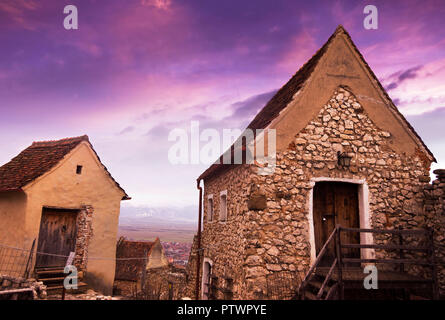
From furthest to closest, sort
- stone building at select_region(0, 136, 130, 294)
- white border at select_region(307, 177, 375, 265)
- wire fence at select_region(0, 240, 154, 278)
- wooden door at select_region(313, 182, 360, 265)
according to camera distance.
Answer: stone building at select_region(0, 136, 130, 294), wire fence at select_region(0, 240, 154, 278), wooden door at select_region(313, 182, 360, 265), white border at select_region(307, 177, 375, 265)

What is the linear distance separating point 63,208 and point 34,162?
283cm

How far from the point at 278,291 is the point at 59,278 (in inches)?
355

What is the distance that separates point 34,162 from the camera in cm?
1423

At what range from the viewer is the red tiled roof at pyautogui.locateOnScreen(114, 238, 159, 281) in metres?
23.4


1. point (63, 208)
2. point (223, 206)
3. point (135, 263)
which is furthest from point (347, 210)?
point (135, 263)

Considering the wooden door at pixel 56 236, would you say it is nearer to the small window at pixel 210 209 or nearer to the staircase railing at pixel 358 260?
the small window at pixel 210 209

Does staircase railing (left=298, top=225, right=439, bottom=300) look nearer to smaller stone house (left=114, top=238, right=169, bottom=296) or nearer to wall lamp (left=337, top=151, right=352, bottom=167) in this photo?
wall lamp (left=337, top=151, right=352, bottom=167)

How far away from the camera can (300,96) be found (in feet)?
30.0

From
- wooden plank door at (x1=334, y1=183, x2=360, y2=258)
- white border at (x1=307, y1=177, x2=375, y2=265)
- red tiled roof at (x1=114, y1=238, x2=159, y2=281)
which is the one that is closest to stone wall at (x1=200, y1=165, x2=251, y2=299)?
white border at (x1=307, y1=177, x2=375, y2=265)

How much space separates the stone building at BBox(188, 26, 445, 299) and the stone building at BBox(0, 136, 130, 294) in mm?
6690

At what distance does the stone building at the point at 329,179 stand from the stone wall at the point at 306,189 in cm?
3

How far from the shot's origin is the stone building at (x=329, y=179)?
8328mm
